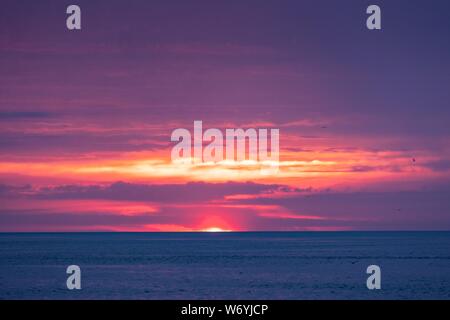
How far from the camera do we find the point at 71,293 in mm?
65812

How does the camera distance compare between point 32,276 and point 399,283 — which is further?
point 32,276
